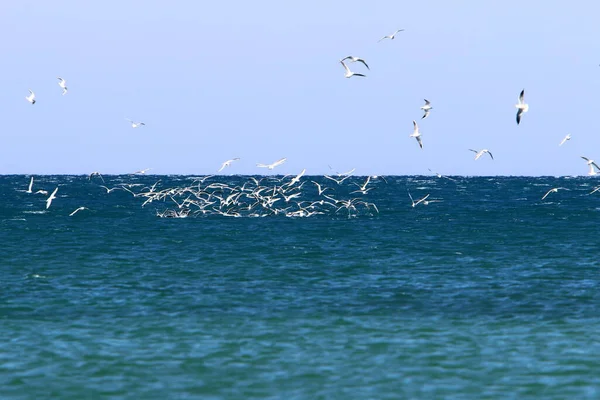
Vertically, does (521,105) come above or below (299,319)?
above

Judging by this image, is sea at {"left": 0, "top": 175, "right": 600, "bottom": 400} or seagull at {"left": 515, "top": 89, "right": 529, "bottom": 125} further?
seagull at {"left": 515, "top": 89, "right": 529, "bottom": 125}

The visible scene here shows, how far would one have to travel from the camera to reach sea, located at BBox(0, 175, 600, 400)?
1817 cm

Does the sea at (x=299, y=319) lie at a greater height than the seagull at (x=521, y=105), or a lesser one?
lesser

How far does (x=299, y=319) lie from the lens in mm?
25359

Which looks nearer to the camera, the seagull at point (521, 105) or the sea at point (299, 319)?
the sea at point (299, 319)

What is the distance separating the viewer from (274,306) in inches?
1096

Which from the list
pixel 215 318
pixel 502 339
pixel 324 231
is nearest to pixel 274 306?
pixel 215 318

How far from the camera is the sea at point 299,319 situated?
18.2m

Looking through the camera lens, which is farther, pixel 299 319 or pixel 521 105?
pixel 521 105

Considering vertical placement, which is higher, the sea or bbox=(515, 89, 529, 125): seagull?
bbox=(515, 89, 529, 125): seagull

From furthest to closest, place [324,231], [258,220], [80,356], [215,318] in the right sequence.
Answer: [258,220] → [324,231] → [215,318] → [80,356]

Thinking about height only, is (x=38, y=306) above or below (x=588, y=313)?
below

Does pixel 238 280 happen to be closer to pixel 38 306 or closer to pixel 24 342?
pixel 38 306

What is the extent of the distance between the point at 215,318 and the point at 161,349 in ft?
14.5
